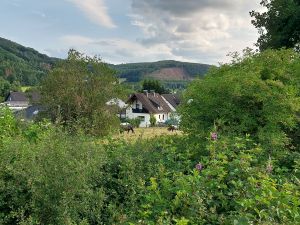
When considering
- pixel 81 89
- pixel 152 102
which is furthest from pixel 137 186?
pixel 152 102

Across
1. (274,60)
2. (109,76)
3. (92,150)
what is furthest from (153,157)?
(109,76)

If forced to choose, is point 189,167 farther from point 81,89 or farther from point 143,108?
point 143,108

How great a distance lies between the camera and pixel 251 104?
7906 mm

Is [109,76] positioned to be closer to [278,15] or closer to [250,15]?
[250,15]

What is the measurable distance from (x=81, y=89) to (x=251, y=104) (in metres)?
27.3

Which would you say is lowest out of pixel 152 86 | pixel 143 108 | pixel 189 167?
pixel 143 108

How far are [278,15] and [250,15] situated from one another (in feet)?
8.45

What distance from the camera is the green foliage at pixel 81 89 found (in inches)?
1292

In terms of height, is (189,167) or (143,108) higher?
(189,167)

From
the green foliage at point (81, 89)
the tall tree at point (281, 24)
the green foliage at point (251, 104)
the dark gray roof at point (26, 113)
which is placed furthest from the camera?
the green foliage at point (81, 89)

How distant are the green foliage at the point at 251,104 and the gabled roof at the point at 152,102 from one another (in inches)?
2364

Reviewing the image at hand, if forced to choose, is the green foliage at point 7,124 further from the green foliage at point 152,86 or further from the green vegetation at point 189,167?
the green foliage at point 152,86

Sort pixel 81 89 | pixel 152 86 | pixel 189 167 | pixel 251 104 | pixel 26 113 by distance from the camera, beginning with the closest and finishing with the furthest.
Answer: pixel 189 167, pixel 251 104, pixel 81 89, pixel 26 113, pixel 152 86

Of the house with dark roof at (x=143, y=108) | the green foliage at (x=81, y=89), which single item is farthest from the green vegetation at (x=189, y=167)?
the house with dark roof at (x=143, y=108)
